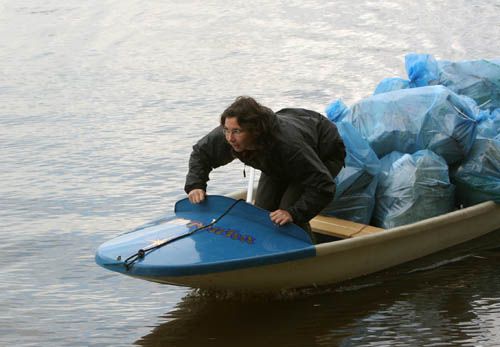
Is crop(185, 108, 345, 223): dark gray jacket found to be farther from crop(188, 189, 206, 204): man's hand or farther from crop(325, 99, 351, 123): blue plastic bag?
crop(325, 99, 351, 123): blue plastic bag

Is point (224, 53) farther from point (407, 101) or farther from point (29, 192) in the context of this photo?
point (407, 101)

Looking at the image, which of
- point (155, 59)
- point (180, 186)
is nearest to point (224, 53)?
point (155, 59)

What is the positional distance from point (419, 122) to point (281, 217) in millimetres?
1916

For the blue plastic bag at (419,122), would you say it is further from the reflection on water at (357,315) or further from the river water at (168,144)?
the reflection on water at (357,315)

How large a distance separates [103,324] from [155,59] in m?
9.59

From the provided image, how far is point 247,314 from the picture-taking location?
785 cm

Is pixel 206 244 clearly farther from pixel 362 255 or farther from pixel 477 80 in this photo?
pixel 477 80

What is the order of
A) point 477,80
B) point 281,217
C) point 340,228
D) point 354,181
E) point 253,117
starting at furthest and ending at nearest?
point 477,80
point 354,181
point 340,228
point 281,217
point 253,117

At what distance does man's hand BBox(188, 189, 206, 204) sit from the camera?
786cm

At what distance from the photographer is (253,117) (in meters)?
7.34

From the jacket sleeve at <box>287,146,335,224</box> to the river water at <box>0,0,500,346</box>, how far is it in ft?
2.25

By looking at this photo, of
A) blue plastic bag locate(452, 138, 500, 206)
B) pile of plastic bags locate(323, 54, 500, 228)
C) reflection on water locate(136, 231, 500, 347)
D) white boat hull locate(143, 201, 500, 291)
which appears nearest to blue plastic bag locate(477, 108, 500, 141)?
pile of plastic bags locate(323, 54, 500, 228)

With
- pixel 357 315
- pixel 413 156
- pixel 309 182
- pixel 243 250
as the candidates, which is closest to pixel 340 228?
pixel 357 315

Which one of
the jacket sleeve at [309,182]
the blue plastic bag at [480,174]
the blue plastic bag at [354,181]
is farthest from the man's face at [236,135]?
the blue plastic bag at [480,174]
